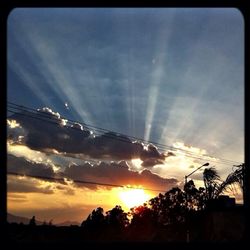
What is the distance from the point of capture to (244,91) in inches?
106

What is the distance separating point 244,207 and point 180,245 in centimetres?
44

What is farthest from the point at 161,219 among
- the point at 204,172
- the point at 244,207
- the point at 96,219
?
the point at 244,207

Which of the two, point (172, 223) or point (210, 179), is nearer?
point (210, 179)

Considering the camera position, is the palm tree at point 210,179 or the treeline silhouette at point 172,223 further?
the palm tree at point 210,179

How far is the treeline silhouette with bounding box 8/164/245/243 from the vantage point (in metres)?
2.83

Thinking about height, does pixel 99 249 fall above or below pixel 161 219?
above

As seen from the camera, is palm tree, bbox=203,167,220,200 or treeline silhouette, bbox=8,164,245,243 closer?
treeline silhouette, bbox=8,164,245,243

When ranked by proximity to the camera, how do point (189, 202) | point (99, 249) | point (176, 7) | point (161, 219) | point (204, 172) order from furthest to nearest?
1. point (161, 219)
2. point (189, 202)
3. point (204, 172)
4. point (176, 7)
5. point (99, 249)

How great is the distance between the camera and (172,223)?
41.7m

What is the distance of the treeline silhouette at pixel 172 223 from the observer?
2.83 m

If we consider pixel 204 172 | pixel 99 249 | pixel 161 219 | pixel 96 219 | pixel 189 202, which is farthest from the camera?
pixel 96 219
